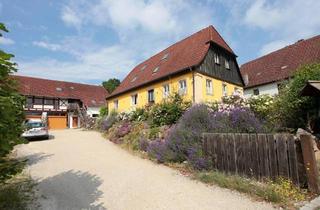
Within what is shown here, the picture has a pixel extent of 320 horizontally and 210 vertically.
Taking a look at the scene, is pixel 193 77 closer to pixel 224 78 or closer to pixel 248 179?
pixel 224 78

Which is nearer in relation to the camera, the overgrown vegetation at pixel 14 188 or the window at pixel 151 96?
the overgrown vegetation at pixel 14 188

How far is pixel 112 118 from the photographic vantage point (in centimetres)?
2278

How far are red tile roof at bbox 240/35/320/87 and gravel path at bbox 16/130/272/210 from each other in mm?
18196

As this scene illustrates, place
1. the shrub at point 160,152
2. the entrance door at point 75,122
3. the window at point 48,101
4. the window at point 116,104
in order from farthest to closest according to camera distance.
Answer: the entrance door at point 75,122 < the window at point 48,101 < the window at point 116,104 < the shrub at point 160,152

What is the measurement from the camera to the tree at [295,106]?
413 inches

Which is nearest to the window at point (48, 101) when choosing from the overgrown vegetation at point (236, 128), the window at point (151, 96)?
the window at point (151, 96)

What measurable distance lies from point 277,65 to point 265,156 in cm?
2167

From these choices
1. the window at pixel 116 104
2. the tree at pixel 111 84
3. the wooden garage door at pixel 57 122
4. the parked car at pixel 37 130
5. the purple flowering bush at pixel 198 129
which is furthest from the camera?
the tree at pixel 111 84

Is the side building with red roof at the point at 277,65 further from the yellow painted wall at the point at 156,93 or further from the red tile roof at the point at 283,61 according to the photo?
the yellow painted wall at the point at 156,93

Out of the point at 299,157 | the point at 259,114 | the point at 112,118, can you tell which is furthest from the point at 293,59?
the point at 299,157

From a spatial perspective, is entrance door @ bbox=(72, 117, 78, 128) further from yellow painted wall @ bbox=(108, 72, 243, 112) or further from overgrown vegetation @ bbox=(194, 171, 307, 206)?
overgrown vegetation @ bbox=(194, 171, 307, 206)

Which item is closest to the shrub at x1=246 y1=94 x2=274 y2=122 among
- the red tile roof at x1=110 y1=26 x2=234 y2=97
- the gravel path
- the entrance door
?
the gravel path

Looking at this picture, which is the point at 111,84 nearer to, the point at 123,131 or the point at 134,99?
the point at 134,99

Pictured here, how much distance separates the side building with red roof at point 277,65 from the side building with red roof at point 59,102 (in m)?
23.7
